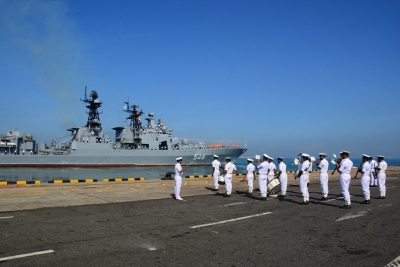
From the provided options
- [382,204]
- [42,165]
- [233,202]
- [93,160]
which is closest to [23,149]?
[42,165]

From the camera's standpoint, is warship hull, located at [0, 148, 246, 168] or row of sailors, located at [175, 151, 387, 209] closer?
row of sailors, located at [175, 151, 387, 209]

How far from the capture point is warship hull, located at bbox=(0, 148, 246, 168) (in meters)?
54.0

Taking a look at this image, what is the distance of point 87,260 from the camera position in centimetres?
477

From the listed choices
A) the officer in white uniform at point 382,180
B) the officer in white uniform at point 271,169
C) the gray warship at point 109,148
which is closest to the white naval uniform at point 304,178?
the officer in white uniform at point 271,169

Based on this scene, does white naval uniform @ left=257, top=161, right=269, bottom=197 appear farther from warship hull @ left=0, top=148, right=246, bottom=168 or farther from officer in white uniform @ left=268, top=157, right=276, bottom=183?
warship hull @ left=0, top=148, right=246, bottom=168

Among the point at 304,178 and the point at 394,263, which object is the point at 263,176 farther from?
the point at 394,263

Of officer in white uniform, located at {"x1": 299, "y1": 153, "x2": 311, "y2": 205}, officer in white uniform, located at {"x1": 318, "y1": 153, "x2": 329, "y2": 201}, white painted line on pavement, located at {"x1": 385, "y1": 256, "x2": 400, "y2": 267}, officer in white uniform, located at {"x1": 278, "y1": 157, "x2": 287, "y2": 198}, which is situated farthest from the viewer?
officer in white uniform, located at {"x1": 278, "y1": 157, "x2": 287, "y2": 198}

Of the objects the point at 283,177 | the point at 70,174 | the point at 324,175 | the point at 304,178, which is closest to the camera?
the point at 304,178

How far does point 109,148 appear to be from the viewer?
191 feet

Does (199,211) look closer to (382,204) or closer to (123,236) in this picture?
(123,236)

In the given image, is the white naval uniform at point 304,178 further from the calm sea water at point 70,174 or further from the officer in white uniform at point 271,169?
the calm sea water at point 70,174

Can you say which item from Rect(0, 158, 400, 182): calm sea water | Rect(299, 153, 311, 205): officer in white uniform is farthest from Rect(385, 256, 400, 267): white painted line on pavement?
Rect(0, 158, 400, 182): calm sea water

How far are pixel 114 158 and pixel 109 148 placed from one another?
2061 mm

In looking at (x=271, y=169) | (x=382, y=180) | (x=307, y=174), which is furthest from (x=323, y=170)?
(x=382, y=180)
